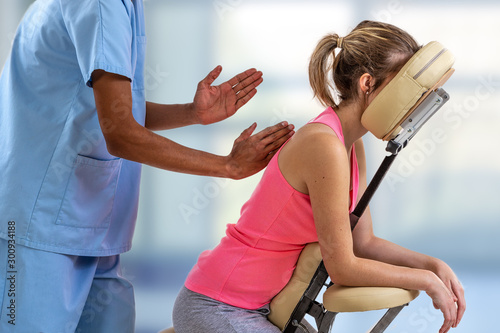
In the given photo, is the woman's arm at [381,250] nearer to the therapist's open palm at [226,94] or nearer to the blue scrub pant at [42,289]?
the therapist's open palm at [226,94]

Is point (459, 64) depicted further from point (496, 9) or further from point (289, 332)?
point (289, 332)

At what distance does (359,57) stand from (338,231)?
42 centimetres

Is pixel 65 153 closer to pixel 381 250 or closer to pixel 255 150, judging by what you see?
pixel 255 150

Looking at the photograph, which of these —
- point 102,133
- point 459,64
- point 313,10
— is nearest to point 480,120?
point 459,64

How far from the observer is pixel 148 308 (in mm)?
2771

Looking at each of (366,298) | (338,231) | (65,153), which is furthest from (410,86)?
(65,153)

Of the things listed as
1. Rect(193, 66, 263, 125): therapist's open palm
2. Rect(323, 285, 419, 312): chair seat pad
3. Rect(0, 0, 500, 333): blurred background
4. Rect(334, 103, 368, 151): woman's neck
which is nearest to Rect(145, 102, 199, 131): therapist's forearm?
Rect(193, 66, 263, 125): therapist's open palm

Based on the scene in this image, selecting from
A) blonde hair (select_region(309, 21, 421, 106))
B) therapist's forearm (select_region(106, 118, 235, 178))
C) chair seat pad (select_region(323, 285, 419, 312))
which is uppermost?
blonde hair (select_region(309, 21, 421, 106))

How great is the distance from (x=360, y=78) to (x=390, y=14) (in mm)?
1482

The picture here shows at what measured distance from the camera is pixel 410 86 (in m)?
1.29

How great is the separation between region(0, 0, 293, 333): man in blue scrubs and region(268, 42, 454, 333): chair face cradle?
247 mm

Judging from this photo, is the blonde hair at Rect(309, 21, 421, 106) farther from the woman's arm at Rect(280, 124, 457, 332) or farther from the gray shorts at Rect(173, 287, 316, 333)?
the gray shorts at Rect(173, 287, 316, 333)

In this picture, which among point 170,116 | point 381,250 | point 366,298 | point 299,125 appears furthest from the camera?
point 299,125

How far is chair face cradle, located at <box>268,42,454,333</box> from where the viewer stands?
127cm
